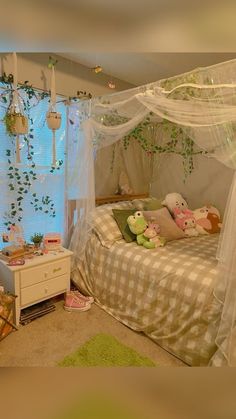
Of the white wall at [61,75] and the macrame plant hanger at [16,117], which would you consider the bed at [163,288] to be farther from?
the white wall at [61,75]

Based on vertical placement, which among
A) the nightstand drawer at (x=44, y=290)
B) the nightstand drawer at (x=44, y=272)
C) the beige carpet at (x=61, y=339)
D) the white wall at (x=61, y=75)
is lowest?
the beige carpet at (x=61, y=339)

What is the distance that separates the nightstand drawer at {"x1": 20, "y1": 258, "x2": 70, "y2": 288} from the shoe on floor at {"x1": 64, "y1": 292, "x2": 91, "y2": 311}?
0.87ft

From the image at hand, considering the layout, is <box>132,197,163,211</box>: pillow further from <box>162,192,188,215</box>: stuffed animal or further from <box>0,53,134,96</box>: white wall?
<box>0,53,134,96</box>: white wall

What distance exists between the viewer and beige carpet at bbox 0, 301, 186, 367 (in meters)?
1.89

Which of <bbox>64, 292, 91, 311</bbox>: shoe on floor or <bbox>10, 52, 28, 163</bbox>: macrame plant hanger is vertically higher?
<bbox>10, 52, 28, 163</bbox>: macrame plant hanger

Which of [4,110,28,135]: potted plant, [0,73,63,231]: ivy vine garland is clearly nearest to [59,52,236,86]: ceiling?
[0,73,63,231]: ivy vine garland

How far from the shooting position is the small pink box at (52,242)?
262 cm

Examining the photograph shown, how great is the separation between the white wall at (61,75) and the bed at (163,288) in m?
1.43

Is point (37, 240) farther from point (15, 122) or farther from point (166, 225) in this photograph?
point (166, 225)

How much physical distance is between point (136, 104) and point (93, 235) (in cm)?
130

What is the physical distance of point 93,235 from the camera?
2727 mm

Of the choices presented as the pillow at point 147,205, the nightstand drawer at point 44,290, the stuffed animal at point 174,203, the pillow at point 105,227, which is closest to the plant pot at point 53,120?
the pillow at point 105,227

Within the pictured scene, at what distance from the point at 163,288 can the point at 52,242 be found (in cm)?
118

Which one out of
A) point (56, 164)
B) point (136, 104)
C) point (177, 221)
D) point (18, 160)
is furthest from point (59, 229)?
point (136, 104)
